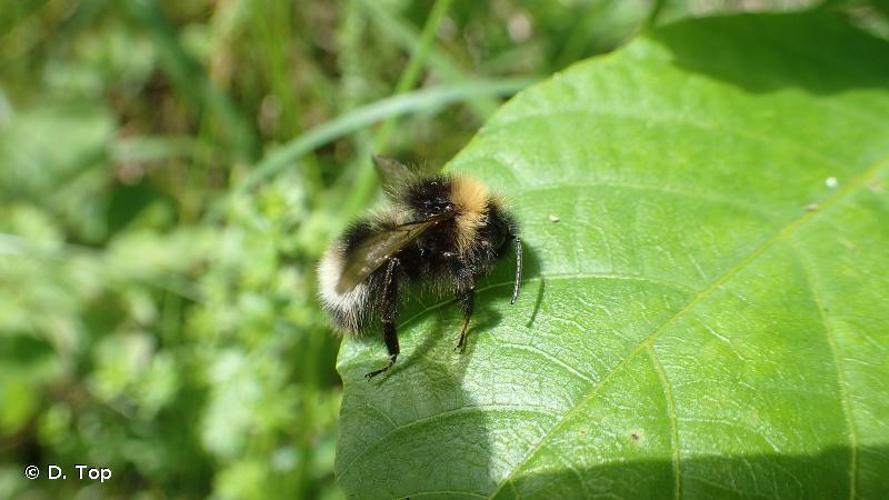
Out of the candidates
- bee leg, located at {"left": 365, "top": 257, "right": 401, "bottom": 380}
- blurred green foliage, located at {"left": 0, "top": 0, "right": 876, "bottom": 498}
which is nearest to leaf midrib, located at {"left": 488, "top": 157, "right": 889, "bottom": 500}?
bee leg, located at {"left": 365, "top": 257, "right": 401, "bottom": 380}

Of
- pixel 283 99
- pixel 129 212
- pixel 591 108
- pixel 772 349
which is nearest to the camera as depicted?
pixel 772 349

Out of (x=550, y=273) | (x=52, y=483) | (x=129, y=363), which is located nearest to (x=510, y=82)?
(x=550, y=273)

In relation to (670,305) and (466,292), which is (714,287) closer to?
(670,305)

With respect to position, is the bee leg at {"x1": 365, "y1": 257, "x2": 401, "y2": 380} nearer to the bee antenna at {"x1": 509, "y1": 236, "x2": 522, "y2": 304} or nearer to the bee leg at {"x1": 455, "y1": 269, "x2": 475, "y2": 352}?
the bee leg at {"x1": 455, "y1": 269, "x2": 475, "y2": 352}

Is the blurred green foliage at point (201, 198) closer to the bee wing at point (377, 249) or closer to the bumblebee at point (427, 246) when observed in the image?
the bumblebee at point (427, 246)

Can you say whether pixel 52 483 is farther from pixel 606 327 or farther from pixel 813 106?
pixel 813 106

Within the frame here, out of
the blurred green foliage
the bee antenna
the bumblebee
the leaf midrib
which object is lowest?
the leaf midrib

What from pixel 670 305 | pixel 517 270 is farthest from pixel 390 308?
pixel 670 305
